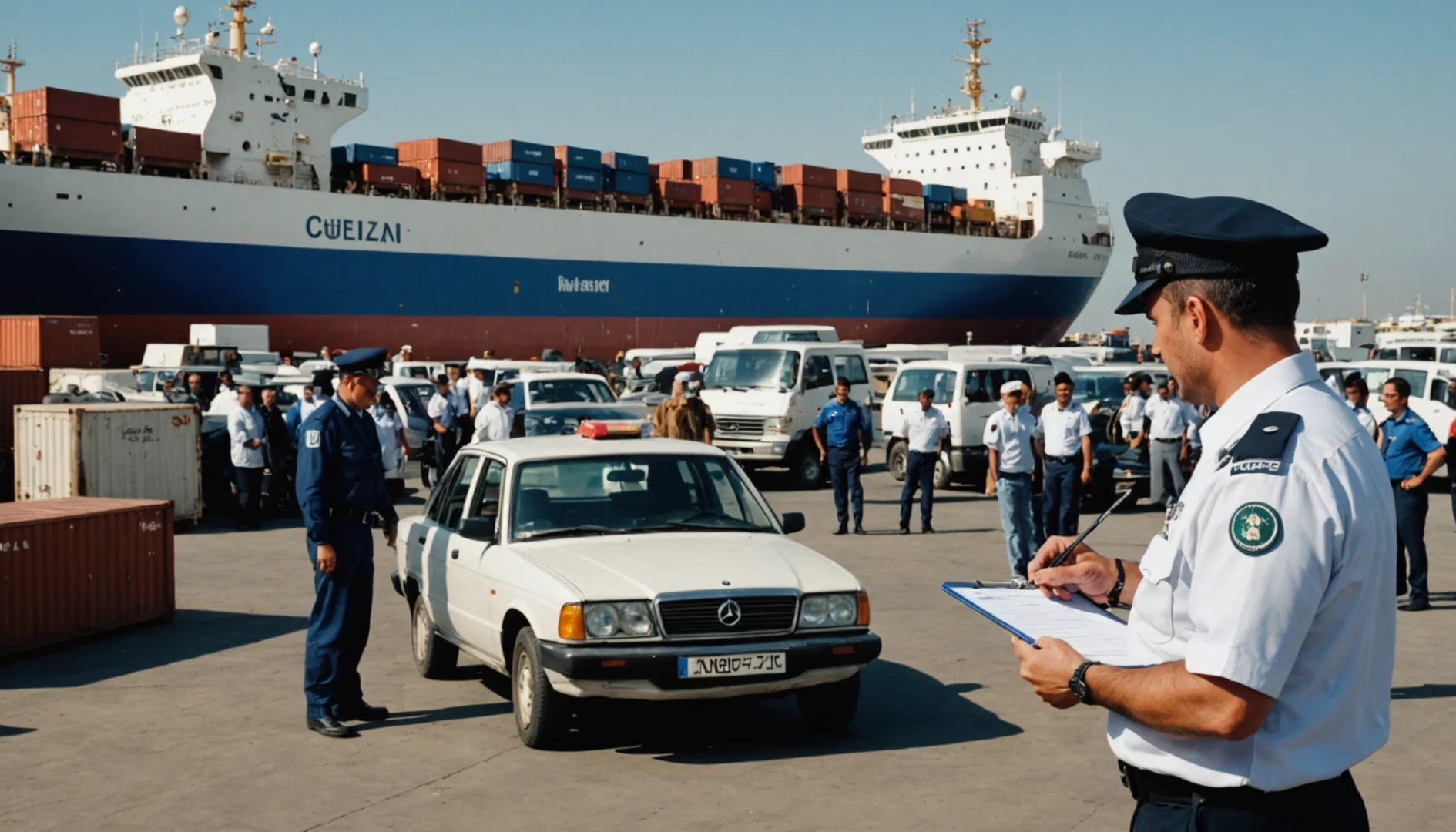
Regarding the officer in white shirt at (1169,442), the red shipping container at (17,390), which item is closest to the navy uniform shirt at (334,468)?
the officer in white shirt at (1169,442)

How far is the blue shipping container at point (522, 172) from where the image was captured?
4606cm

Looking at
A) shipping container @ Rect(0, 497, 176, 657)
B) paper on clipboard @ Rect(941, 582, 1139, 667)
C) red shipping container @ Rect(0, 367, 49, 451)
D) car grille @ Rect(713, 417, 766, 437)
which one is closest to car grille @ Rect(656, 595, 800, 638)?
paper on clipboard @ Rect(941, 582, 1139, 667)

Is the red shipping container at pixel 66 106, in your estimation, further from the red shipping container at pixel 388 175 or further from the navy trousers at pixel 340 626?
the navy trousers at pixel 340 626

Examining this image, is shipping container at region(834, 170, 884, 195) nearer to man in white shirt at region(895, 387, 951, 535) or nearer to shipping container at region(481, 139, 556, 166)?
shipping container at region(481, 139, 556, 166)

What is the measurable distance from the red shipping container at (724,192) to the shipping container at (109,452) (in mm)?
37683

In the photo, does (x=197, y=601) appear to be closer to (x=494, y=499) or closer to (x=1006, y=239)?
(x=494, y=499)

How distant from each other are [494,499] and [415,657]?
1.49 meters

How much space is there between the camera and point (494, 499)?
696 centimetres

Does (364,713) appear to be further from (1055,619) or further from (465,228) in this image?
(465,228)

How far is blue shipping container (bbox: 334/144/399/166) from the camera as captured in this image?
4438 centimetres

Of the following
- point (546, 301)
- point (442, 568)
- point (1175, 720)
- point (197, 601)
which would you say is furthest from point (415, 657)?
point (546, 301)

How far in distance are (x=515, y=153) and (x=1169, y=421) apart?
35.2m

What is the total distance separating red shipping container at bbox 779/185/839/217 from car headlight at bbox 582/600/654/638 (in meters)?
48.9

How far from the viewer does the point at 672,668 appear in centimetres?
575
